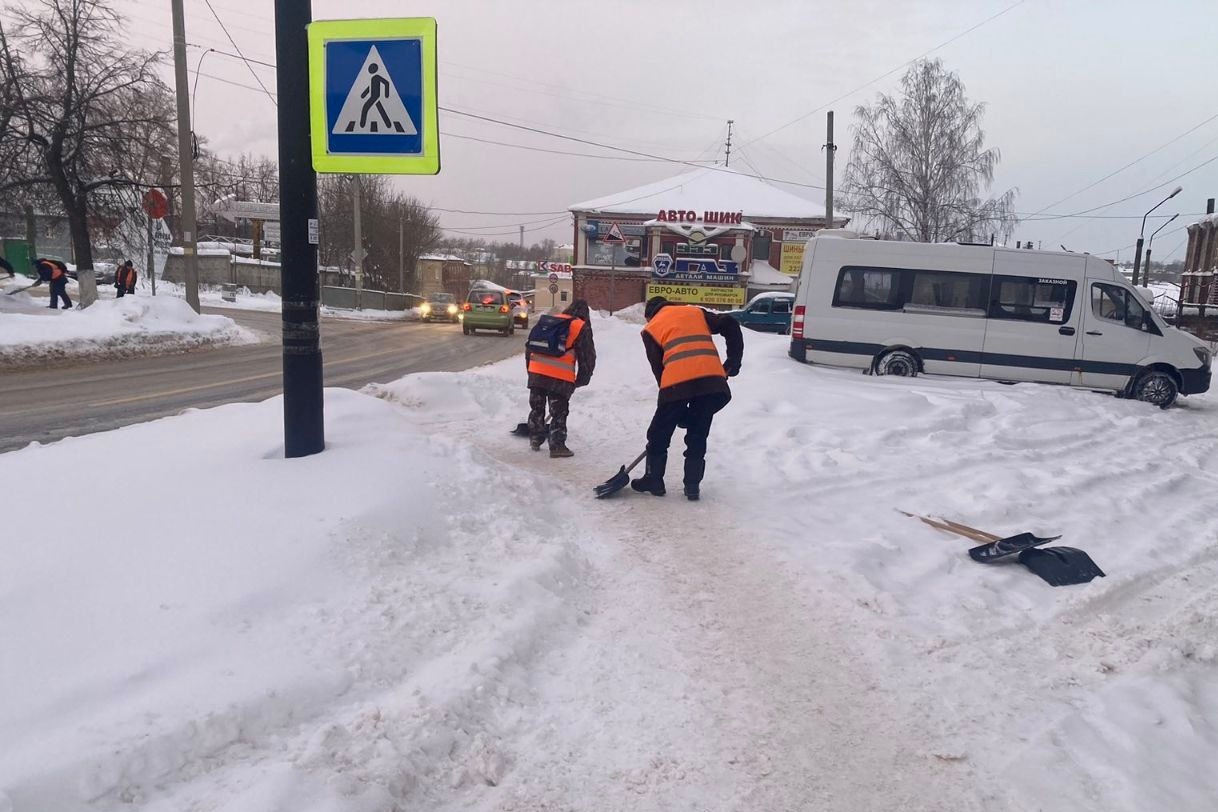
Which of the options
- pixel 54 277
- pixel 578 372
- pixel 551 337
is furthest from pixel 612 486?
pixel 54 277

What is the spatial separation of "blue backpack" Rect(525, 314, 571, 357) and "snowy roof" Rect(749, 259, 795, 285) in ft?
110

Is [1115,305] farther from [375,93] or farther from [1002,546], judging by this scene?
[375,93]

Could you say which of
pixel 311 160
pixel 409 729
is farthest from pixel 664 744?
pixel 311 160

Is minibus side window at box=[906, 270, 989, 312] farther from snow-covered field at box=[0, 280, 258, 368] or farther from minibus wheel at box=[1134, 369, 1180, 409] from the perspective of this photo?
snow-covered field at box=[0, 280, 258, 368]

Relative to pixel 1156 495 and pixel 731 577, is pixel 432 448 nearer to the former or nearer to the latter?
pixel 731 577

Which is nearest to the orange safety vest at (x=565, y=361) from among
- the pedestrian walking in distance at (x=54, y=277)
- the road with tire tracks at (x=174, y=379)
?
the road with tire tracks at (x=174, y=379)

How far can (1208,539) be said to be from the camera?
17.9 ft

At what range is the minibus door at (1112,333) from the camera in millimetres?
12789

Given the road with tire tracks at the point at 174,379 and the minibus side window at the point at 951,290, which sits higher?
the minibus side window at the point at 951,290

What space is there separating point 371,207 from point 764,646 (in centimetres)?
5264

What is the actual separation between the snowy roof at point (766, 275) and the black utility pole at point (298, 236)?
36262 millimetres

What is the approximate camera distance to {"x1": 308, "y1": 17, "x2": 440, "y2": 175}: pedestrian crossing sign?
14.6 ft

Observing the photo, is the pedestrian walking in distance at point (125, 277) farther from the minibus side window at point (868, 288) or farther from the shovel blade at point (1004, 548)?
the shovel blade at point (1004, 548)

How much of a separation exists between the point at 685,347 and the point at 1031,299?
32.5 feet
